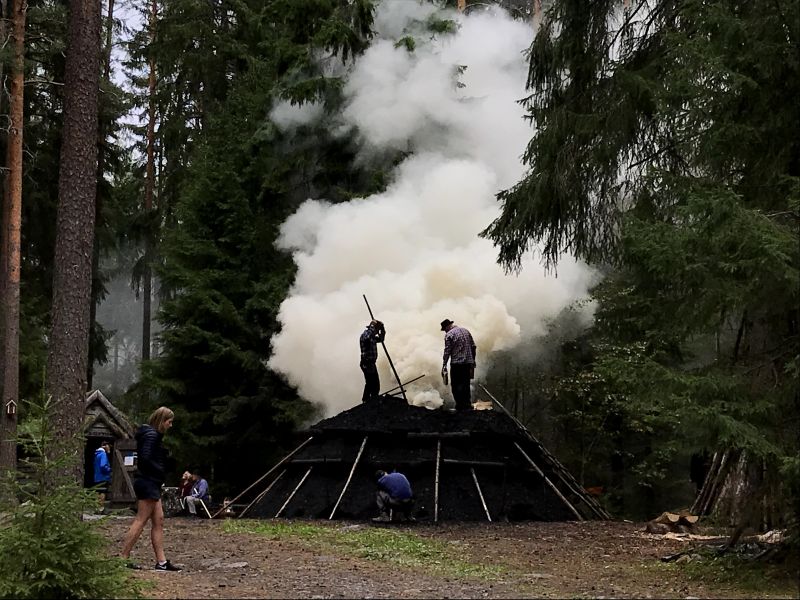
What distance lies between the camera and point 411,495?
529 inches

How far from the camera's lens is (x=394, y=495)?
13.3m

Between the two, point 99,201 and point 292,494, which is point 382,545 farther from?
point 99,201

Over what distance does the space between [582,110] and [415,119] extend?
11.1 metres

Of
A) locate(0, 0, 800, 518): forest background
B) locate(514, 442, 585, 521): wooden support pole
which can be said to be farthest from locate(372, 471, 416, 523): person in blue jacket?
locate(0, 0, 800, 518): forest background

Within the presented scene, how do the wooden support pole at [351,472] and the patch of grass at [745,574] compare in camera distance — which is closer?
the patch of grass at [745,574]

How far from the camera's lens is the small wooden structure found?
721 inches

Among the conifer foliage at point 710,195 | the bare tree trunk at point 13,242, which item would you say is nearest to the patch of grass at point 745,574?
the conifer foliage at point 710,195

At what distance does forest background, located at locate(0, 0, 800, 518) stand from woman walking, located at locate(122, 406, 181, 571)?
→ 127 inches

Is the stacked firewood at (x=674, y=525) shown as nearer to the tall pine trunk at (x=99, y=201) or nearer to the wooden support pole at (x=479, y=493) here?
the wooden support pole at (x=479, y=493)

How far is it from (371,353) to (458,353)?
93.5 inches

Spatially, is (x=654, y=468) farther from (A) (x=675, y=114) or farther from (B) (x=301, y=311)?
(A) (x=675, y=114)

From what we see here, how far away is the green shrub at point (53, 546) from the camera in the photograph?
618 cm

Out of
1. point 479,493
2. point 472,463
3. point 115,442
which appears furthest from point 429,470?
point 115,442

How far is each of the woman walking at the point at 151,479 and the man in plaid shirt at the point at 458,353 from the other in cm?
737
